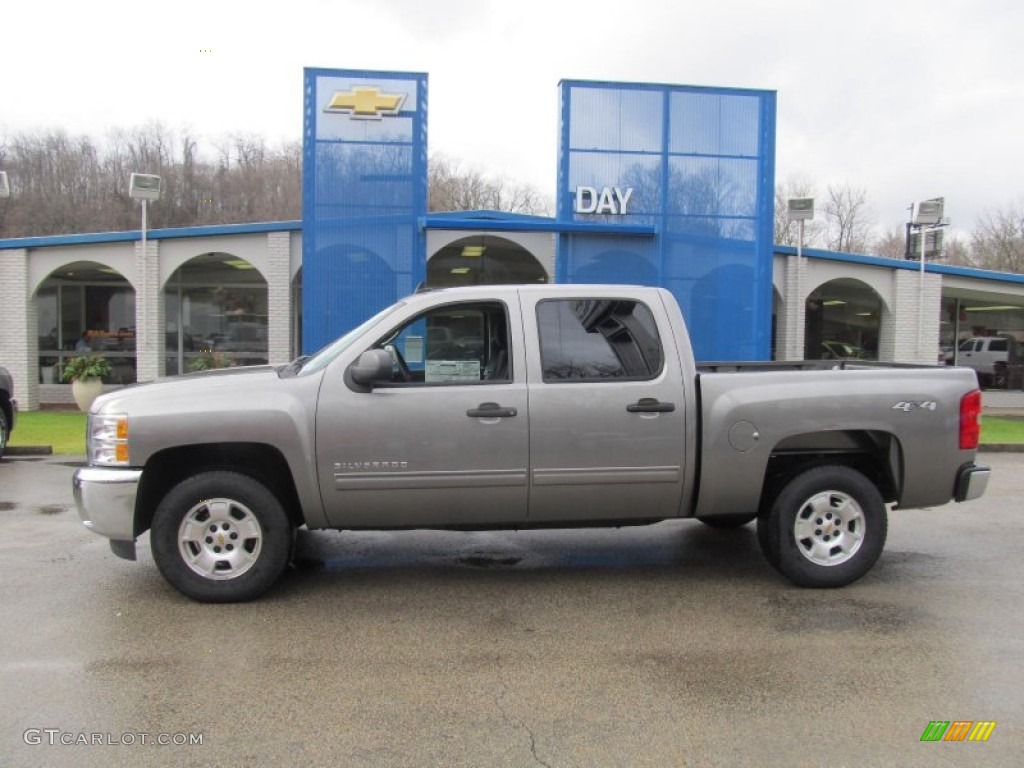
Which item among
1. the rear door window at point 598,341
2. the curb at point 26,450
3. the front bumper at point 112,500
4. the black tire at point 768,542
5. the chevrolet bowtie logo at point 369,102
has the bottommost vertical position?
the curb at point 26,450

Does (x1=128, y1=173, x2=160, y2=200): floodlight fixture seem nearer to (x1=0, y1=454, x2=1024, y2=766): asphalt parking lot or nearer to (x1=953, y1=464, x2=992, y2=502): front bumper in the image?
(x1=0, y1=454, x2=1024, y2=766): asphalt parking lot

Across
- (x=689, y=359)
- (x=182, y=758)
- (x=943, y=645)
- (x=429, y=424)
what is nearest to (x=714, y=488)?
(x=689, y=359)

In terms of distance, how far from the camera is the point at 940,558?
638cm

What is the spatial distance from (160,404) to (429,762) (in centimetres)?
286

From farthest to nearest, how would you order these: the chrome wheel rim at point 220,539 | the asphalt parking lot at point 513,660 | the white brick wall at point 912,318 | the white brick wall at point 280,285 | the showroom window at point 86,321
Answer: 1. the showroom window at point 86,321
2. the white brick wall at point 912,318
3. the white brick wall at point 280,285
4. the chrome wheel rim at point 220,539
5. the asphalt parking lot at point 513,660

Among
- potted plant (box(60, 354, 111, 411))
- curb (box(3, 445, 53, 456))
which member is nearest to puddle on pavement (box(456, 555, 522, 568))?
curb (box(3, 445, 53, 456))

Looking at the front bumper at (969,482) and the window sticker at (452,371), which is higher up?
the window sticker at (452,371)

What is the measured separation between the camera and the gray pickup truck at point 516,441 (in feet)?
16.4

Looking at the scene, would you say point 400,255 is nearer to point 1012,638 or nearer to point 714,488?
point 714,488

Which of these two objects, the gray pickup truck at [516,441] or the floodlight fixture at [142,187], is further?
the floodlight fixture at [142,187]

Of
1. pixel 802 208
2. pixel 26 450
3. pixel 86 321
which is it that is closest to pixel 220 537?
pixel 26 450

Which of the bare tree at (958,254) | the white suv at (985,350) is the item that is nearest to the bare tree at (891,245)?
the bare tree at (958,254)

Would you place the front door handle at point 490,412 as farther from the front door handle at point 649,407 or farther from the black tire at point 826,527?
the black tire at point 826,527

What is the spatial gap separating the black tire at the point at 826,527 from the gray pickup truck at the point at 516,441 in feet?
0.04
